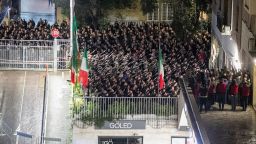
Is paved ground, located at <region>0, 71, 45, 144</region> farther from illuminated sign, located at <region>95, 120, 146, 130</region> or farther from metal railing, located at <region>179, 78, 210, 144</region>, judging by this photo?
metal railing, located at <region>179, 78, 210, 144</region>

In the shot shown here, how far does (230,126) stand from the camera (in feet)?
137

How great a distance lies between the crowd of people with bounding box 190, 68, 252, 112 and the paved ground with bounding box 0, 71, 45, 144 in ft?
24.3

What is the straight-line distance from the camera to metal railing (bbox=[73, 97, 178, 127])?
163 ft

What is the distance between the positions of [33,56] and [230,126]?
574 inches

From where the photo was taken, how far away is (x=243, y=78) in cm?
4478

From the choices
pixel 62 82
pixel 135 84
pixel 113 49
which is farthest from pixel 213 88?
pixel 113 49

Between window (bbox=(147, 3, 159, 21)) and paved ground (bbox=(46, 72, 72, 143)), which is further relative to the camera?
window (bbox=(147, 3, 159, 21))

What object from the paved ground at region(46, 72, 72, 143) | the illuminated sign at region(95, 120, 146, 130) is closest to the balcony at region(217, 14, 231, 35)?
the illuminated sign at region(95, 120, 146, 130)

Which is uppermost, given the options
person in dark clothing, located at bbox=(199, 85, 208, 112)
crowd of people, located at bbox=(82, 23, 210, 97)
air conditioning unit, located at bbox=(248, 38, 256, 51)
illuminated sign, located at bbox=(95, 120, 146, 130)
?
air conditioning unit, located at bbox=(248, 38, 256, 51)

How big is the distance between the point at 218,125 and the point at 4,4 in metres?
36.3

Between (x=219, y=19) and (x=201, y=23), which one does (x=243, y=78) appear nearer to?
(x=219, y=19)

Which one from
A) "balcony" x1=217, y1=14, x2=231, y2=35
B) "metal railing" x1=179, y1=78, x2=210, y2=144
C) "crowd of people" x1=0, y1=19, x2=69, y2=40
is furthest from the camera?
"crowd of people" x1=0, y1=19, x2=69, y2=40

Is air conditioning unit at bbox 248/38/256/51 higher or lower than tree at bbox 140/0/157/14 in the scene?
lower

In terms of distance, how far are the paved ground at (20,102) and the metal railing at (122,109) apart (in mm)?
2014
